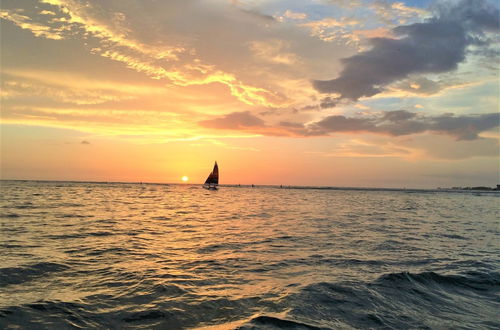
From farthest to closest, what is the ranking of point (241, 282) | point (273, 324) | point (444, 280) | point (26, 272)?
point (444, 280), point (26, 272), point (241, 282), point (273, 324)

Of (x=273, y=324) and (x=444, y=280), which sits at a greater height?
(x=273, y=324)

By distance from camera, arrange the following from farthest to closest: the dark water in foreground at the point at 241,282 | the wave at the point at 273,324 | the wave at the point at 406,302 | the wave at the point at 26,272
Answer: the wave at the point at 26,272
the wave at the point at 406,302
the dark water in foreground at the point at 241,282
the wave at the point at 273,324

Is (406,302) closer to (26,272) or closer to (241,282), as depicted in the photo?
(241,282)

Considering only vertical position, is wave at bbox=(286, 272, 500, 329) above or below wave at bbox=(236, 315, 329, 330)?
below

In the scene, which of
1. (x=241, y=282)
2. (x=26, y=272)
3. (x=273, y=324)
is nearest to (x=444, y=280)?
(x=241, y=282)

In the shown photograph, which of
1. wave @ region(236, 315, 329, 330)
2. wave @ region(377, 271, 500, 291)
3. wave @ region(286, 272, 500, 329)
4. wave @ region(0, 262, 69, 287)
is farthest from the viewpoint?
wave @ region(377, 271, 500, 291)

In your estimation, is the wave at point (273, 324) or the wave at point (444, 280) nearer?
the wave at point (273, 324)

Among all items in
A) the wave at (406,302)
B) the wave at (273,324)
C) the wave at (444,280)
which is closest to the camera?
the wave at (273,324)

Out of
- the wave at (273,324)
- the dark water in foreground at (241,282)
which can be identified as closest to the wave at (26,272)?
the dark water in foreground at (241,282)

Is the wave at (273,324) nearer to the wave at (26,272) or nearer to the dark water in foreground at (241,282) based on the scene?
the dark water in foreground at (241,282)

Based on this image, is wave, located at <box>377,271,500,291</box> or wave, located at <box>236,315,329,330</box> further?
wave, located at <box>377,271,500,291</box>

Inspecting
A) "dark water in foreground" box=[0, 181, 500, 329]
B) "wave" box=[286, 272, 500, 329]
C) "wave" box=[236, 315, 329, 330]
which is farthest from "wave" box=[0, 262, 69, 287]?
"wave" box=[286, 272, 500, 329]

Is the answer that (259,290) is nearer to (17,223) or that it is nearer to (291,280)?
(291,280)

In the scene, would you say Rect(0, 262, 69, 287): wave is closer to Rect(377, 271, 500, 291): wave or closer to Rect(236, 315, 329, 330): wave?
Rect(236, 315, 329, 330): wave
